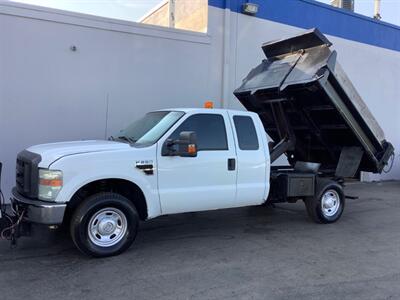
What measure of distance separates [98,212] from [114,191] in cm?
48

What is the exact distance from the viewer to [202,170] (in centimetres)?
634

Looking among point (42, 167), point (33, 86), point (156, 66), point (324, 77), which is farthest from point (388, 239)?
point (33, 86)

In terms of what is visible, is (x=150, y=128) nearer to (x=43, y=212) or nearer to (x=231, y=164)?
(x=231, y=164)

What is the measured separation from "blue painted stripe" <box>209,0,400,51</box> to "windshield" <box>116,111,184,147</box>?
6.02m

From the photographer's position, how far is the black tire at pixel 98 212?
5.40 meters

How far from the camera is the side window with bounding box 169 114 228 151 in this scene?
21.0ft

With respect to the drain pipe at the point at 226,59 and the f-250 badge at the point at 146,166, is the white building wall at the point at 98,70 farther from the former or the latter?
the f-250 badge at the point at 146,166

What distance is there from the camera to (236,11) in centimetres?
1212

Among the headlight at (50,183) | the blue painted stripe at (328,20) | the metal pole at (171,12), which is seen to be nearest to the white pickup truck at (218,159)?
the headlight at (50,183)

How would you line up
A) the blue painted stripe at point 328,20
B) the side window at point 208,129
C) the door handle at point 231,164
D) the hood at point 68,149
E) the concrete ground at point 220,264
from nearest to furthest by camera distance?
the concrete ground at point 220,264
the hood at point 68,149
the side window at point 208,129
the door handle at point 231,164
the blue painted stripe at point 328,20

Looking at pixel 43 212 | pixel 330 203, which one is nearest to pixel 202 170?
pixel 43 212

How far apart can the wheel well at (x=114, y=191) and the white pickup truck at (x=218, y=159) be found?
1 cm

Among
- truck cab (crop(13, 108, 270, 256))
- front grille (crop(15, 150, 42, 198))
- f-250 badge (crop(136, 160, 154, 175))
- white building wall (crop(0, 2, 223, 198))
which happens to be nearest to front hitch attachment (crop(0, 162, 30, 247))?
truck cab (crop(13, 108, 270, 256))

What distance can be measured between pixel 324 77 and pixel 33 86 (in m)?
6.00
